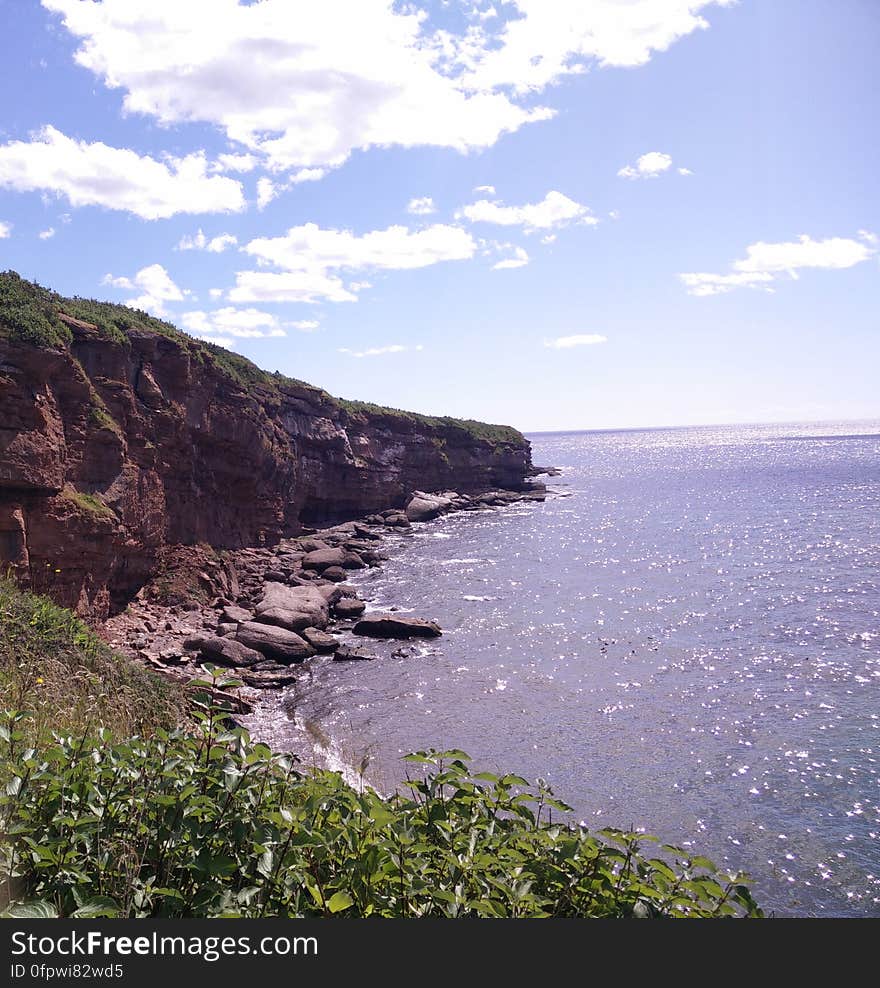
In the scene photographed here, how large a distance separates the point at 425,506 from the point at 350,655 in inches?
1523

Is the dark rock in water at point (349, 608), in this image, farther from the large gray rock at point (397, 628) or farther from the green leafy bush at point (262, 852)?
the green leafy bush at point (262, 852)

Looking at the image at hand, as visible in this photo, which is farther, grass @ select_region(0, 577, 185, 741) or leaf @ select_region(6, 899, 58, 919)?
grass @ select_region(0, 577, 185, 741)

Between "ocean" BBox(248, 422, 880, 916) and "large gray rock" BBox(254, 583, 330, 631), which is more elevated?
"large gray rock" BBox(254, 583, 330, 631)

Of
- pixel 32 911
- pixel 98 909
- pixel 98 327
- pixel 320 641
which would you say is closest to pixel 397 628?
pixel 320 641

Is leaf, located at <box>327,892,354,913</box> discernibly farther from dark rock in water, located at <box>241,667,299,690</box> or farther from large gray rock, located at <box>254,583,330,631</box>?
large gray rock, located at <box>254,583,330,631</box>

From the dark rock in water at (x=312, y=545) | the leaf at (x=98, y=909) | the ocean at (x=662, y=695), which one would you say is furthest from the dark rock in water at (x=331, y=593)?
the leaf at (x=98, y=909)

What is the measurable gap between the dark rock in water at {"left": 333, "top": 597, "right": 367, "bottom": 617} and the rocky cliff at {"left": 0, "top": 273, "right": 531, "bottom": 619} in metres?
8.40

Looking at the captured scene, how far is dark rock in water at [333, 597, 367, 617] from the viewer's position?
104ft

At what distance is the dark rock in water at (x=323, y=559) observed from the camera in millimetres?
40906

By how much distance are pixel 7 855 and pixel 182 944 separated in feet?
3.59

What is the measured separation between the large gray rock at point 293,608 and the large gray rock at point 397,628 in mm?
2242

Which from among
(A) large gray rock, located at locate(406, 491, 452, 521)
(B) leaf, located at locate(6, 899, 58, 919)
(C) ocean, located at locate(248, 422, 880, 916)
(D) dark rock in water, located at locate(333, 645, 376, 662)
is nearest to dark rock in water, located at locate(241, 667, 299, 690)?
(C) ocean, located at locate(248, 422, 880, 916)

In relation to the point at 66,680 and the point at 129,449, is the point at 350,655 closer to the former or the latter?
the point at 129,449

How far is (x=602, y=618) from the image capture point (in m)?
30.6
